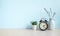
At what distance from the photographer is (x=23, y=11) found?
1.67 m

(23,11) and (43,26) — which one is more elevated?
(23,11)

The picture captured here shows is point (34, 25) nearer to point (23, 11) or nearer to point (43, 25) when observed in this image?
point (43, 25)

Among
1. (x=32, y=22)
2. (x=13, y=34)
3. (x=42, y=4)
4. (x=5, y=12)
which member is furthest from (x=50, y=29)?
(x=5, y=12)

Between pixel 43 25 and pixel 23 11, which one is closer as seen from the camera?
pixel 43 25

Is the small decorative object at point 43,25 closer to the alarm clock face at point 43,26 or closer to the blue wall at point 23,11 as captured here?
the alarm clock face at point 43,26

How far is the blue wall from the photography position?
1.65m

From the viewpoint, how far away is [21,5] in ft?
5.47

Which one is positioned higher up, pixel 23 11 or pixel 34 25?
pixel 23 11

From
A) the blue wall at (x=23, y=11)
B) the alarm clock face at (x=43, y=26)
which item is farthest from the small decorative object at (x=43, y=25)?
the blue wall at (x=23, y=11)

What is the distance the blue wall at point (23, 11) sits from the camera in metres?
1.65

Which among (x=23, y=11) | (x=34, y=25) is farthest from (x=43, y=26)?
(x=23, y=11)

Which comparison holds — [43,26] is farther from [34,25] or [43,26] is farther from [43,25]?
[34,25]

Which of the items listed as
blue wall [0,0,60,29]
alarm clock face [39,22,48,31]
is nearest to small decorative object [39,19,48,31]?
alarm clock face [39,22,48,31]

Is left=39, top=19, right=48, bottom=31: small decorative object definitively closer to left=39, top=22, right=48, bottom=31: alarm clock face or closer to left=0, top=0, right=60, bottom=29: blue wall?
left=39, top=22, right=48, bottom=31: alarm clock face
